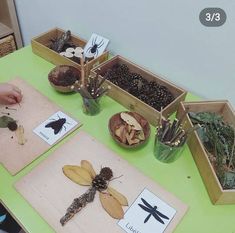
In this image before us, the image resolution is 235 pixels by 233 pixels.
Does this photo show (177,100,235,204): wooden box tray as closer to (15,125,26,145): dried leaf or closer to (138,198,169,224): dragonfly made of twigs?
(138,198,169,224): dragonfly made of twigs

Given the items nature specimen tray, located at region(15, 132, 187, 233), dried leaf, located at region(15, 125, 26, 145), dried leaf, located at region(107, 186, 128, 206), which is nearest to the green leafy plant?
nature specimen tray, located at region(15, 132, 187, 233)

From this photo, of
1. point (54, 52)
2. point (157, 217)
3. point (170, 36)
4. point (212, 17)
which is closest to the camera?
point (157, 217)

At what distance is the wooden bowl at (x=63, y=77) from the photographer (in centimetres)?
86

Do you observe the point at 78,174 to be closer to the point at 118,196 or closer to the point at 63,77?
the point at 118,196

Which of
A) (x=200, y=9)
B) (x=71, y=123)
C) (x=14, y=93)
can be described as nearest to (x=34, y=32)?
(x=14, y=93)

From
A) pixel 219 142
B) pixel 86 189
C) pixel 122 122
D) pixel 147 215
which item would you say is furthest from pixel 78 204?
pixel 219 142

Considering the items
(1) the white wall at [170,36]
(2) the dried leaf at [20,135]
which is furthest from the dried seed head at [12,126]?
(1) the white wall at [170,36]

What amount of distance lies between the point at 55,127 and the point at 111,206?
29cm

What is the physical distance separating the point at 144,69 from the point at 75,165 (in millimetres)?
396

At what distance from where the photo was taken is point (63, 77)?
877 millimetres

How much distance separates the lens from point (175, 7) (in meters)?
0.75

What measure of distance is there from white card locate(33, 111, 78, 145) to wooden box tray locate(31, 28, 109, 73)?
0.65ft

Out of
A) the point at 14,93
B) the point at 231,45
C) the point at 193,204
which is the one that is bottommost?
the point at 193,204

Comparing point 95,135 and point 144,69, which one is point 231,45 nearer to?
point 144,69
